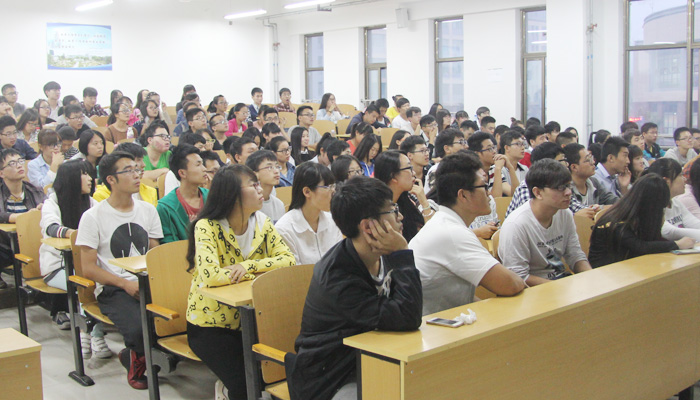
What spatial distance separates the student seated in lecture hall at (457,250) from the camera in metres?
2.26

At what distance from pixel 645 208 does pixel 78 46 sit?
12077 millimetres

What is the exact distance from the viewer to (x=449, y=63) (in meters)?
12.6

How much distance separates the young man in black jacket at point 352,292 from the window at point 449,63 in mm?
10812

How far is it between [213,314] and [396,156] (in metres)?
1.42

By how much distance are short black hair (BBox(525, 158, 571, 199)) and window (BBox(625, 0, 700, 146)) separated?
8.24 meters

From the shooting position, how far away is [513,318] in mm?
2027

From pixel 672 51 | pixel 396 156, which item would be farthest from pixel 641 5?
pixel 396 156

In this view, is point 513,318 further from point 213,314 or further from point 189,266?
point 189,266

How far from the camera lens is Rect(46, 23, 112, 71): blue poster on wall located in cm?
1223

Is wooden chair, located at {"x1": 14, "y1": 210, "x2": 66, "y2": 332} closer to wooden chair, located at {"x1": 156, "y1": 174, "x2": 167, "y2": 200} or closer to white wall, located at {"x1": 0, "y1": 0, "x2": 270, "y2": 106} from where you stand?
wooden chair, located at {"x1": 156, "y1": 174, "x2": 167, "y2": 200}

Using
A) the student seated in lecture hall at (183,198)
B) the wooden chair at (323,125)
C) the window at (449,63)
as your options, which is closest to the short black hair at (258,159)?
the student seated in lecture hall at (183,198)

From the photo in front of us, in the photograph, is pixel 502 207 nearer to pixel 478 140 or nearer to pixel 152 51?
pixel 478 140

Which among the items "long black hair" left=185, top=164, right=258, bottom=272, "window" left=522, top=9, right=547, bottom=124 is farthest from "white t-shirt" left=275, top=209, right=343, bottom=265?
"window" left=522, top=9, right=547, bottom=124

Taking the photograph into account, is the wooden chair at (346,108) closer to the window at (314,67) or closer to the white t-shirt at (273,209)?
the window at (314,67)
